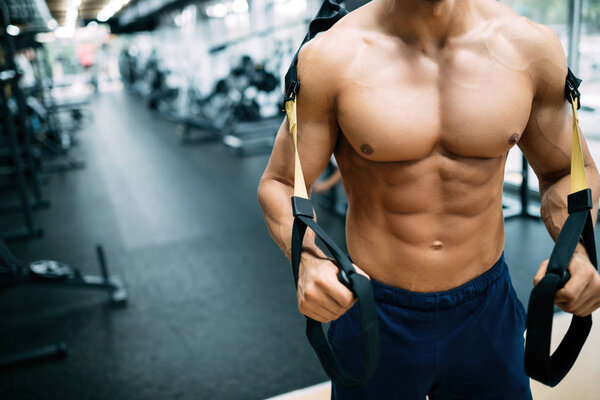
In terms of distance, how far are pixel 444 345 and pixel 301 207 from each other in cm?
42

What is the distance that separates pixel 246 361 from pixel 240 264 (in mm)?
1127

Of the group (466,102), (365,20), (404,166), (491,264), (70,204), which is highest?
(365,20)

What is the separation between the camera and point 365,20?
91cm

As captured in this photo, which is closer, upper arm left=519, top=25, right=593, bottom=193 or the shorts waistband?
upper arm left=519, top=25, right=593, bottom=193

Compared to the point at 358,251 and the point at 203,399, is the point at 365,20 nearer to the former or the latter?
the point at 358,251

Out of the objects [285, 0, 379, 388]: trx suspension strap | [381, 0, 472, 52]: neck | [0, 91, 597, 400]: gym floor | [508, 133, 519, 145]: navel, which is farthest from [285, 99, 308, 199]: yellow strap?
[0, 91, 597, 400]: gym floor

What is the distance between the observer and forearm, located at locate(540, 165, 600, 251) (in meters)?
0.89

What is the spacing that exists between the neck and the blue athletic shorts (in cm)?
45

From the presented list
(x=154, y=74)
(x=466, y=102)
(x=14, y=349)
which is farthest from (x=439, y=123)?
(x=154, y=74)

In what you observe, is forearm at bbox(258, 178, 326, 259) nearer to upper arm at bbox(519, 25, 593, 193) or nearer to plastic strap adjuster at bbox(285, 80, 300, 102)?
plastic strap adjuster at bbox(285, 80, 300, 102)

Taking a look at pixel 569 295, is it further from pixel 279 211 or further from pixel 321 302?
pixel 279 211

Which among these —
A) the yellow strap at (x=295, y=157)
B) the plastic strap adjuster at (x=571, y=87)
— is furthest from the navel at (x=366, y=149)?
the plastic strap adjuster at (x=571, y=87)

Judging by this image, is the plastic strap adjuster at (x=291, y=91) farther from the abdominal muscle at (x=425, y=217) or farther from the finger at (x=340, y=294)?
the finger at (x=340, y=294)

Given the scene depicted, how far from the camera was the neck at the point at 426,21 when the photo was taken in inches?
33.7
